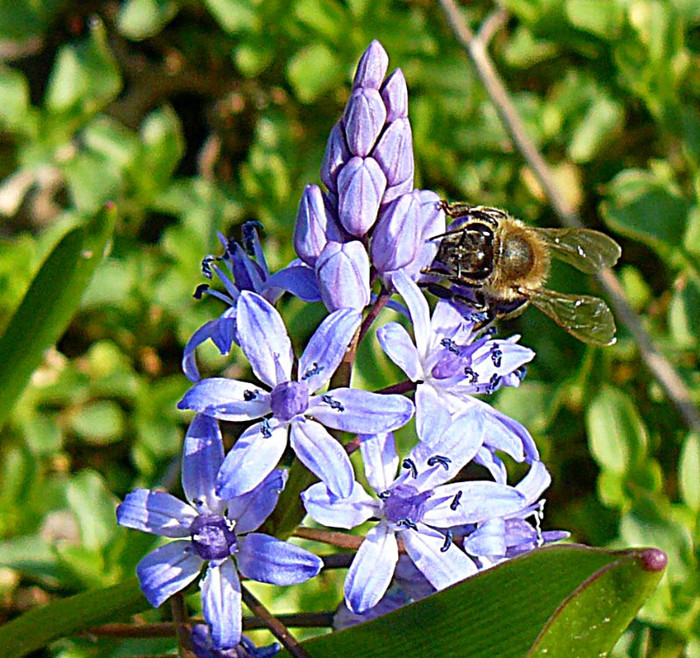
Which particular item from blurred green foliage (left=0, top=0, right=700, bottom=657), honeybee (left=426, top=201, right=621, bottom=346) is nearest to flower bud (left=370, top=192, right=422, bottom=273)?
honeybee (left=426, top=201, right=621, bottom=346)

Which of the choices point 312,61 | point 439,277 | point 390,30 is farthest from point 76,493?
point 390,30

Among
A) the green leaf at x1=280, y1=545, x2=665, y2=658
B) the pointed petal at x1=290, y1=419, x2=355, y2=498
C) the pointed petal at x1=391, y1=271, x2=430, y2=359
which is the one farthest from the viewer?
the pointed petal at x1=391, y1=271, x2=430, y2=359

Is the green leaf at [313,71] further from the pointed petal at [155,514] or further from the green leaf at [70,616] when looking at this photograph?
the green leaf at [70,616]

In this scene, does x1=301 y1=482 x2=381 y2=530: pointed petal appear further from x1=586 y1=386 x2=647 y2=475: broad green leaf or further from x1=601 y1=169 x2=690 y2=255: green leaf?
x1=601 y1=169 x2=690 y2=255: green leaf

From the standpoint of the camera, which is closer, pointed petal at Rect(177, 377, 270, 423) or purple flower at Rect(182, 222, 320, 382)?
pointed petal at Rect(177, 377, 270, 423)

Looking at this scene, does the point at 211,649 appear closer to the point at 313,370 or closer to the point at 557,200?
the point at 313,370

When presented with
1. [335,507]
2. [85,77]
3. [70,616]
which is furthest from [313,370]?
[85,77]
